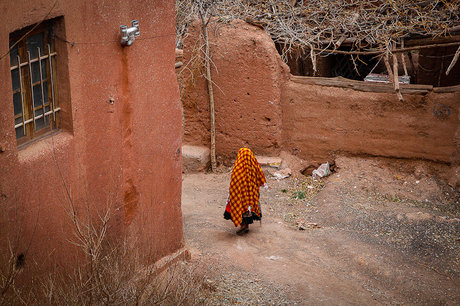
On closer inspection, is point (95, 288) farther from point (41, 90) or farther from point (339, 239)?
point (339, 239)

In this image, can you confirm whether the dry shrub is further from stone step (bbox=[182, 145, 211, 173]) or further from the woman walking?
stone step (bbox=[182, 145, 211, 173])

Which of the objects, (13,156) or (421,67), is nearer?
(13,156)

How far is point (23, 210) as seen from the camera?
15.1 ft

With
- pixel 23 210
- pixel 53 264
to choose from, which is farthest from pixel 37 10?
pixel 53 264

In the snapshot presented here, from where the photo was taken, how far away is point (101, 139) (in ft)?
18.2

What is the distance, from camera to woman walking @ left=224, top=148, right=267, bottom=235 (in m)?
7.97

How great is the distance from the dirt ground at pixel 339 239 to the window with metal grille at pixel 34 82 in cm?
264

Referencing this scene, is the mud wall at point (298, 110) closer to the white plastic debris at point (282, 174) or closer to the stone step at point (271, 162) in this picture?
the stone step at point (271, 162)

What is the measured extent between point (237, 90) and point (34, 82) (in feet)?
19.7

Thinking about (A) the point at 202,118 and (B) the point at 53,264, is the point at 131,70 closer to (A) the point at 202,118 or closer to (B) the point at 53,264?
(B) the point at 53,264

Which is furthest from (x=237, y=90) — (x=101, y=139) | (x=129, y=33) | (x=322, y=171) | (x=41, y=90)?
(x=41, y=90)

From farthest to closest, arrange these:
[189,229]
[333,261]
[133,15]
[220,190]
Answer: [220,190] → [189,229] → [333,261] → [133,15]

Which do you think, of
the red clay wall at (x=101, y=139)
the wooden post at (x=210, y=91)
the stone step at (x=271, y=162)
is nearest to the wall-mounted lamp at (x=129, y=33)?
the red clay wall at (x=101, y=139)

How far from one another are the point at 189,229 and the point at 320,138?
10.8ft
